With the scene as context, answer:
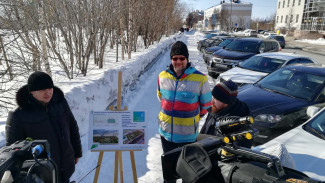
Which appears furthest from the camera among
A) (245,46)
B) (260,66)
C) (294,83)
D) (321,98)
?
(245,46)

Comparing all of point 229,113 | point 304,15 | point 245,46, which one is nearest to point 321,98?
point 229,113

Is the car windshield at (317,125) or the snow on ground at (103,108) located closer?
the car windshield at (317,125)

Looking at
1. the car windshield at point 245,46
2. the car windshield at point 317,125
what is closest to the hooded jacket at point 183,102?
the car windshield at point 317,125

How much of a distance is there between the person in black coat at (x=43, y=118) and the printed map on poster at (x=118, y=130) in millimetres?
631

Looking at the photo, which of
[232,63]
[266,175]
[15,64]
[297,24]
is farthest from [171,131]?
[297,24]

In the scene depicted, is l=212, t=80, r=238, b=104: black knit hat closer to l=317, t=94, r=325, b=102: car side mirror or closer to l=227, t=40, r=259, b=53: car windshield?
l=317, t=94, r=325, b=102: car side mirror

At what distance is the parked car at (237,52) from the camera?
982cm

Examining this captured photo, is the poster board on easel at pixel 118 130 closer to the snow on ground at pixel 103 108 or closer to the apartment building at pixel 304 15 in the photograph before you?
the snow on ground at pixel 103 108

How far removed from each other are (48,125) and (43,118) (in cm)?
8

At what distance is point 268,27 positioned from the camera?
268ft

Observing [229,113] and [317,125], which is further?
[317,125]

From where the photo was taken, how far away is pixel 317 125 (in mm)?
3297

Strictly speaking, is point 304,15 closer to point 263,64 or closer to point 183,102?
point 263,64

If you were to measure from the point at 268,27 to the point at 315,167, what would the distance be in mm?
90187
